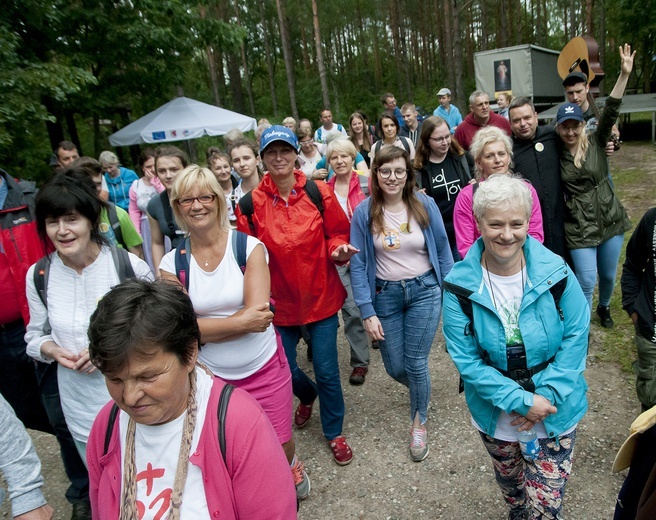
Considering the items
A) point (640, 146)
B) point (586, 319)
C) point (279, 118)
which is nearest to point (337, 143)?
point (586, 319)

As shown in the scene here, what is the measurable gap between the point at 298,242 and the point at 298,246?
24mm

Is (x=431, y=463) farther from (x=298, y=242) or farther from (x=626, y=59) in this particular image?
(x=626, y=59)

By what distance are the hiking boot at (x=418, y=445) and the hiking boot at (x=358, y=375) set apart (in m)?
1.00

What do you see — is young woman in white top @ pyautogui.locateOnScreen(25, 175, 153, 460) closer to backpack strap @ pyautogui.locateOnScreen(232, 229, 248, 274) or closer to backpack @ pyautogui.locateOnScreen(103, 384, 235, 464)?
backpack strap @ pyautogui.locateOnScreen(232, 229, 248, 274)

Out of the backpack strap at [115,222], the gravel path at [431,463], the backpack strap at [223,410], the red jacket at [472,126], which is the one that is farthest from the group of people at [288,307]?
the red jacket at [472,126]

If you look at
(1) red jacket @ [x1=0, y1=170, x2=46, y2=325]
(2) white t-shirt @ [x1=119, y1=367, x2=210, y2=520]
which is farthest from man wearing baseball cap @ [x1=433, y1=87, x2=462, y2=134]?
(2) white t-shirt @ [x1=119, y1=367, x2=210, y2=520]

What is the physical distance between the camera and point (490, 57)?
17.6 meters

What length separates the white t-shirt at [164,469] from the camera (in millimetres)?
1459

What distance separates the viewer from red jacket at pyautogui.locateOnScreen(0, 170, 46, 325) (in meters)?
2.76

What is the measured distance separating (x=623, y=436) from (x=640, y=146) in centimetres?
1556

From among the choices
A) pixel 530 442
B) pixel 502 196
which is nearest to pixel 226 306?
pixel 502 196

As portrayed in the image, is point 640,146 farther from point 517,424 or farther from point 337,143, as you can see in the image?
point 517,424

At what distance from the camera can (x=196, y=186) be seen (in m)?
2.49

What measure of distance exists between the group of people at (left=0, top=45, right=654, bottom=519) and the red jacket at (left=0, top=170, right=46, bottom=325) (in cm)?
2
